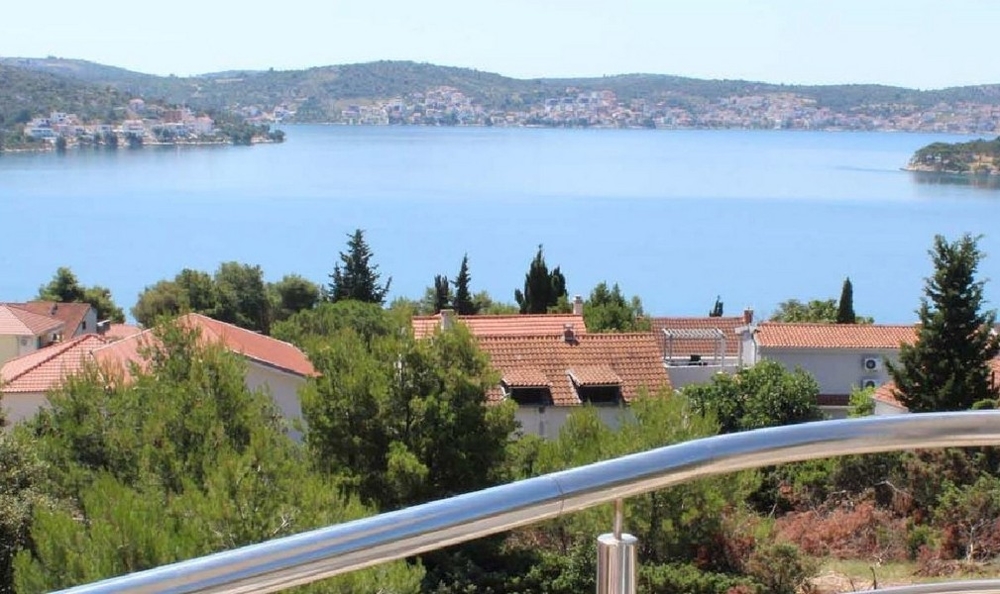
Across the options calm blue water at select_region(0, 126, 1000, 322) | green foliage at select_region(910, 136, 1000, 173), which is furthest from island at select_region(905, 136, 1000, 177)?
calm blue water at select_region(0, 126, 1000, 322)

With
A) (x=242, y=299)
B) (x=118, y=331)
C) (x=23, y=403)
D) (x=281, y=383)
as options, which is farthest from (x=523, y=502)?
(x=242, y=299)

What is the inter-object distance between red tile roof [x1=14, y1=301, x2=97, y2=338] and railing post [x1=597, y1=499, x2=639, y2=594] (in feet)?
103

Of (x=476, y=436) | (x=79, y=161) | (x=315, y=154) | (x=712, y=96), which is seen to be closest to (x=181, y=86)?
(x=315, y=154)

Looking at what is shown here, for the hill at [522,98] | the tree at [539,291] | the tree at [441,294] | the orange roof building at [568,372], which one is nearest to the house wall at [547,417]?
the orange roof building at [568,372]

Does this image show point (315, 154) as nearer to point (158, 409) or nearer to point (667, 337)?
point (667, 337)

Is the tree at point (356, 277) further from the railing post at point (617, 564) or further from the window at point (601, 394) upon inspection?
the railing post at point (617, 564)

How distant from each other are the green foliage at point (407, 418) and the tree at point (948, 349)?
5.99 meters

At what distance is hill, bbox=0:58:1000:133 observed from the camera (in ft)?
554

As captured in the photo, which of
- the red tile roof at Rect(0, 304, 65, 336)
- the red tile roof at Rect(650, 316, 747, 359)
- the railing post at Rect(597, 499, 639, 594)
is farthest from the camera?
the red tile roof at Rect(0, 304, 65, 336)

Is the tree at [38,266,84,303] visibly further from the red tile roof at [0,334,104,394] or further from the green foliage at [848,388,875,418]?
the green foliage at [848,388,875,418]

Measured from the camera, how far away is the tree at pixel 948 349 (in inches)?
622

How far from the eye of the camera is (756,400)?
1697cm

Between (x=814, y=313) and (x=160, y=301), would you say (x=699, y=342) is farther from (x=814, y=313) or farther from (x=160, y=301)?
(x=160, y=301)

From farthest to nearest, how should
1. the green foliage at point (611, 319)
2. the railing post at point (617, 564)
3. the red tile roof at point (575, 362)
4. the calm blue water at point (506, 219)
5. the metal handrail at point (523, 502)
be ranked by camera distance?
1. the calm blue water at point (506, 219)
2. the green foliage at point (611, 319)
3. the red tile roof at point (575, 362)
4. the railing post at point (617, 564)
5. the metal handrail at point (523, 502)
